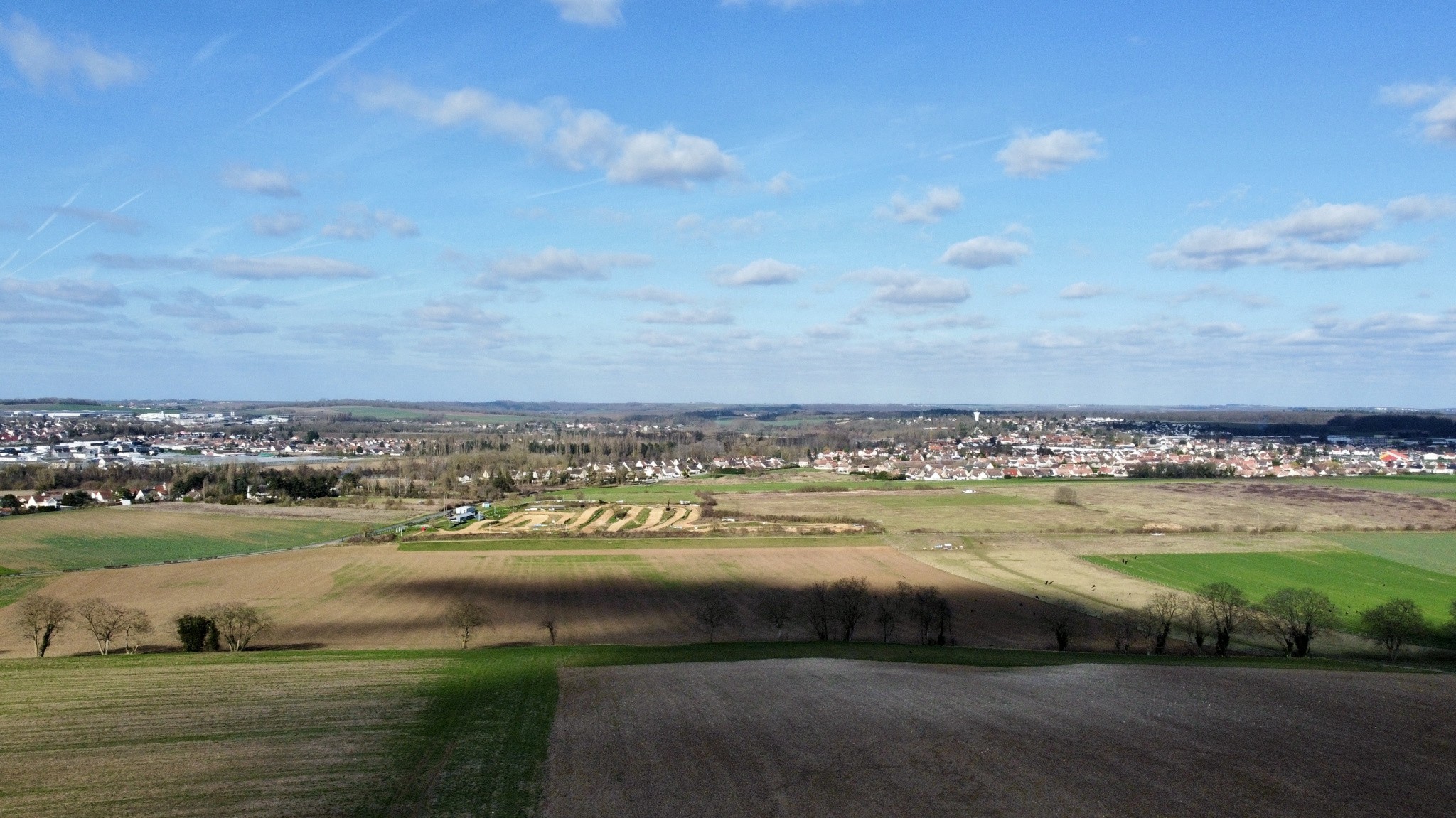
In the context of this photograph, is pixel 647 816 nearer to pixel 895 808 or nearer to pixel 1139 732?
pixel 895 808

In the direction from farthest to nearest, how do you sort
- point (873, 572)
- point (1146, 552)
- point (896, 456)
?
point (896, 456)
point (1146, 552)
point (873, 572)

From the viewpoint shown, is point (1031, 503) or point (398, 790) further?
point (1031, 503)

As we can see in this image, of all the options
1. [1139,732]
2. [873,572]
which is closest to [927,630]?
[873,572]

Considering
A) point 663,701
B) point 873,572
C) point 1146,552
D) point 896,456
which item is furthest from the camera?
point 896,456

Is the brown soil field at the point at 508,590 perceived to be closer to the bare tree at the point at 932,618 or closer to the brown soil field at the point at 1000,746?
the bare tree at the point at 932,618

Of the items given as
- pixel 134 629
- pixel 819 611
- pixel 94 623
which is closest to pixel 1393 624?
pixel 819 611

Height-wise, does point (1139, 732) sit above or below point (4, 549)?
above

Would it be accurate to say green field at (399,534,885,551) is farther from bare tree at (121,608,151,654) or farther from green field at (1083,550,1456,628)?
bare tree at (121,608,151,654)
